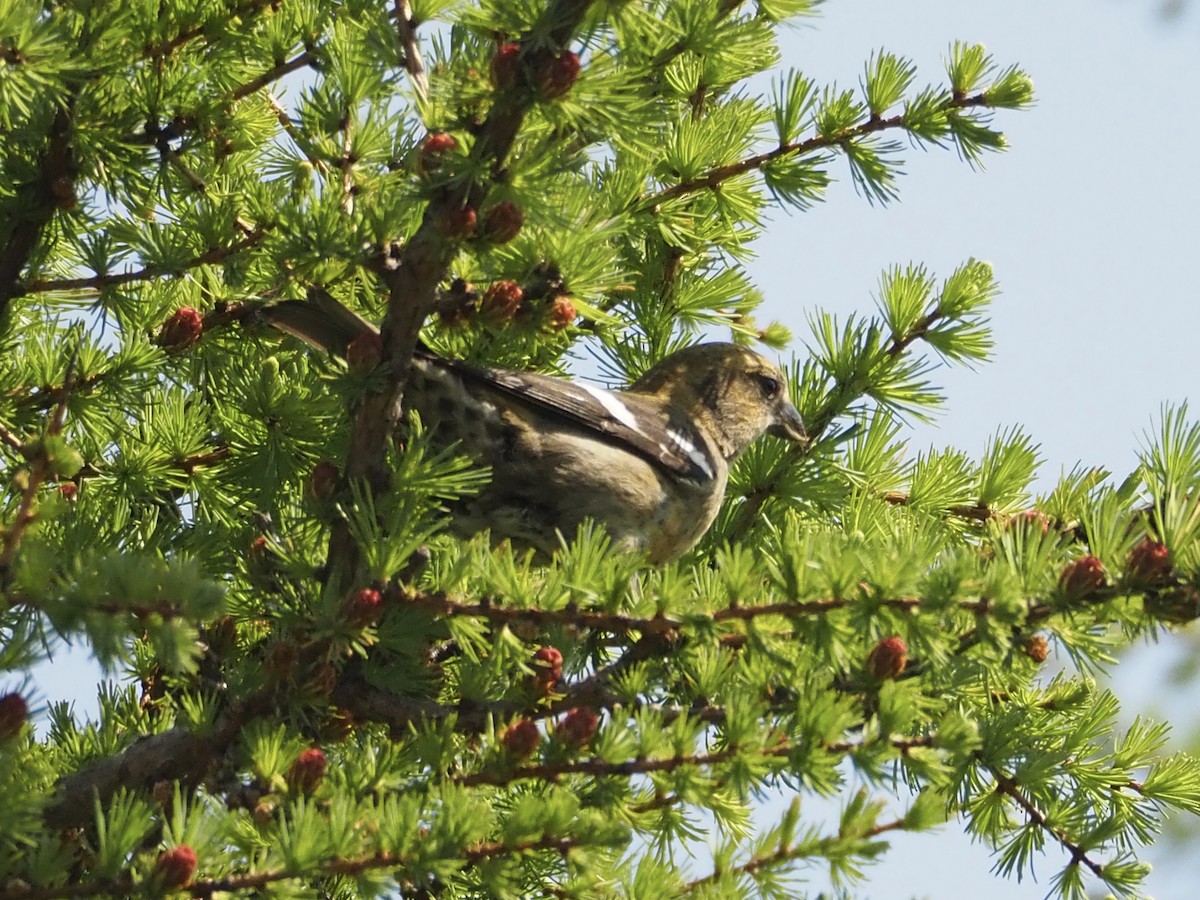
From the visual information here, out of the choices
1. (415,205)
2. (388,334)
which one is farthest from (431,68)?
(388,334)

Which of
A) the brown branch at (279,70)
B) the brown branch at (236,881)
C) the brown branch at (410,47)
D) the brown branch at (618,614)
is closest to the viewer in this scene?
the brown branch at (236,881)

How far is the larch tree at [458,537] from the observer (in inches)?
103

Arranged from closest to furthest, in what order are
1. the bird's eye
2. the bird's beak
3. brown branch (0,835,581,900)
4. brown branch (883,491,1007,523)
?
brown branch (0,835,581,900)
brown branch (883,491,1007,523)
the bird's beak
the bird's eye

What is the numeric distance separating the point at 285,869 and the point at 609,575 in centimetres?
81

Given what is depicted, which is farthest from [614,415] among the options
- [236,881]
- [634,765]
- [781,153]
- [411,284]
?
[236,881]

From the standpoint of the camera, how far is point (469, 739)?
127 inches

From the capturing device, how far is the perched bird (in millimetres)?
3850

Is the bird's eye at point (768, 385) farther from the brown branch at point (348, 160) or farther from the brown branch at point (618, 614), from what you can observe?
the brown branch at point (618, 614)

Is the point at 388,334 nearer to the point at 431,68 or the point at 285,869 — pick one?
the point at 431,68

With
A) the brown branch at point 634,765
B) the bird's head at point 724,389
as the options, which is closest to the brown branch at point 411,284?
the brown branch at point 634,765

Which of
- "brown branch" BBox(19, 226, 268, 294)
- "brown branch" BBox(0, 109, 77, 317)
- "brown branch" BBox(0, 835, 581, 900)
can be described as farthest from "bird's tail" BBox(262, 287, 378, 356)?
"brown branch" BBox(0, 835, 581, 900)

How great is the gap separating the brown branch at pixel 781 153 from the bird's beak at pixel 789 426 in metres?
0.79

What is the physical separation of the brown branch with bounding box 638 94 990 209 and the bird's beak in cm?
79

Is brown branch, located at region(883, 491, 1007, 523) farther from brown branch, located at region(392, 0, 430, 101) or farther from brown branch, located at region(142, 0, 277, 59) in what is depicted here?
Result: brown branch, located at region(142, 0, 277, 59)
